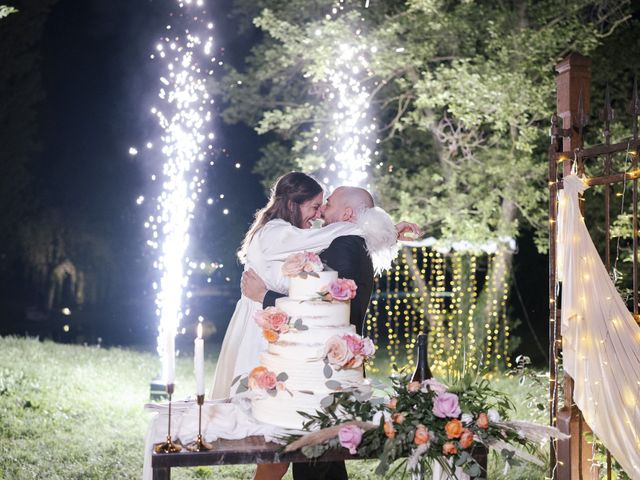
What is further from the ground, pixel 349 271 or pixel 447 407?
pixel 349 271

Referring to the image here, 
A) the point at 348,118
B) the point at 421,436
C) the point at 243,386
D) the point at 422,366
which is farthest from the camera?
the point at 348,118

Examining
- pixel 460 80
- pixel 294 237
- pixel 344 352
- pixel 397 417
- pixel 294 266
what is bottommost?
pixel 397 417

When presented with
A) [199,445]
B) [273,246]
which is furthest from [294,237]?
[199,445]

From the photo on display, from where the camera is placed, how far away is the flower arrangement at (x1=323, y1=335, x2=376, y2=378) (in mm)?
3369

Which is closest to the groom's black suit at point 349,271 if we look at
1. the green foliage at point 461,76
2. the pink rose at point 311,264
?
the pink rose at point 311,264

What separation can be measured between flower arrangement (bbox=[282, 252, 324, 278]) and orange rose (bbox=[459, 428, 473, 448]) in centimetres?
88

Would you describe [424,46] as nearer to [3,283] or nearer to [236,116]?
[236,116]

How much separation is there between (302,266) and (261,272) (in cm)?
91

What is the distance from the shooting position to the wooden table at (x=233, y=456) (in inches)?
125

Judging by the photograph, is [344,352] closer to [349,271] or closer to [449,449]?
[449,449]

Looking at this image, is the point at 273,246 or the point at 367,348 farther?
the point at 273,246

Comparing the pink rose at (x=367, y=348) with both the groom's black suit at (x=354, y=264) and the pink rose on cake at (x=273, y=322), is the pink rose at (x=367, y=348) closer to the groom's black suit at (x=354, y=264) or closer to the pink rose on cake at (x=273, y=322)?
the pink rose on cake at (x=273, y=322)

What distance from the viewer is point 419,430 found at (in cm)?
312

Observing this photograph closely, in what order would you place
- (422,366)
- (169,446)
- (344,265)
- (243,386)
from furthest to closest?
(344,265) → (243,386) → (422,366) → (169,446)
